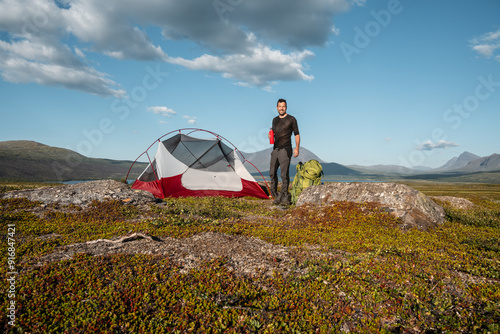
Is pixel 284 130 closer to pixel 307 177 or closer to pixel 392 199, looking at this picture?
pixel 307 177

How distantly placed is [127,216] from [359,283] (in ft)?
31.7

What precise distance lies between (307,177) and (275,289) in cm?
1081

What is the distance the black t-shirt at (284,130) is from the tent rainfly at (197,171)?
526cm

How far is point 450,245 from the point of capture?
7887 millimetres

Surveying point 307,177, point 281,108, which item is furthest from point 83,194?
point 307,177

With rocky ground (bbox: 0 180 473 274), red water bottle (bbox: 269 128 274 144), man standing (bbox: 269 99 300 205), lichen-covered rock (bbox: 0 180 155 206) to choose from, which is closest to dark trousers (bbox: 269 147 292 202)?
man standing (bbox: 269 99 300 205)

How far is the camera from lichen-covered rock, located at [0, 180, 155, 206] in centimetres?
1278

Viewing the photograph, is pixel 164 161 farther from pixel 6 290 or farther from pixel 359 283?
pixel 359 283

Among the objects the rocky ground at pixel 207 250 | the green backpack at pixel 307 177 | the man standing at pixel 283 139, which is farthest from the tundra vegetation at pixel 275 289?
the green backpack at pixel 307 177

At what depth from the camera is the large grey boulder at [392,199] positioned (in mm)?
10406

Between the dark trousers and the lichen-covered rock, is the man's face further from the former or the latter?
the lichen-covered rock

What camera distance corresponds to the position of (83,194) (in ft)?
45.0

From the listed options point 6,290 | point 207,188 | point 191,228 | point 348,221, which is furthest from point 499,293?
point 207,188

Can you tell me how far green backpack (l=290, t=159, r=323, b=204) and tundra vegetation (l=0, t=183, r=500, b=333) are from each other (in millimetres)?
6922
